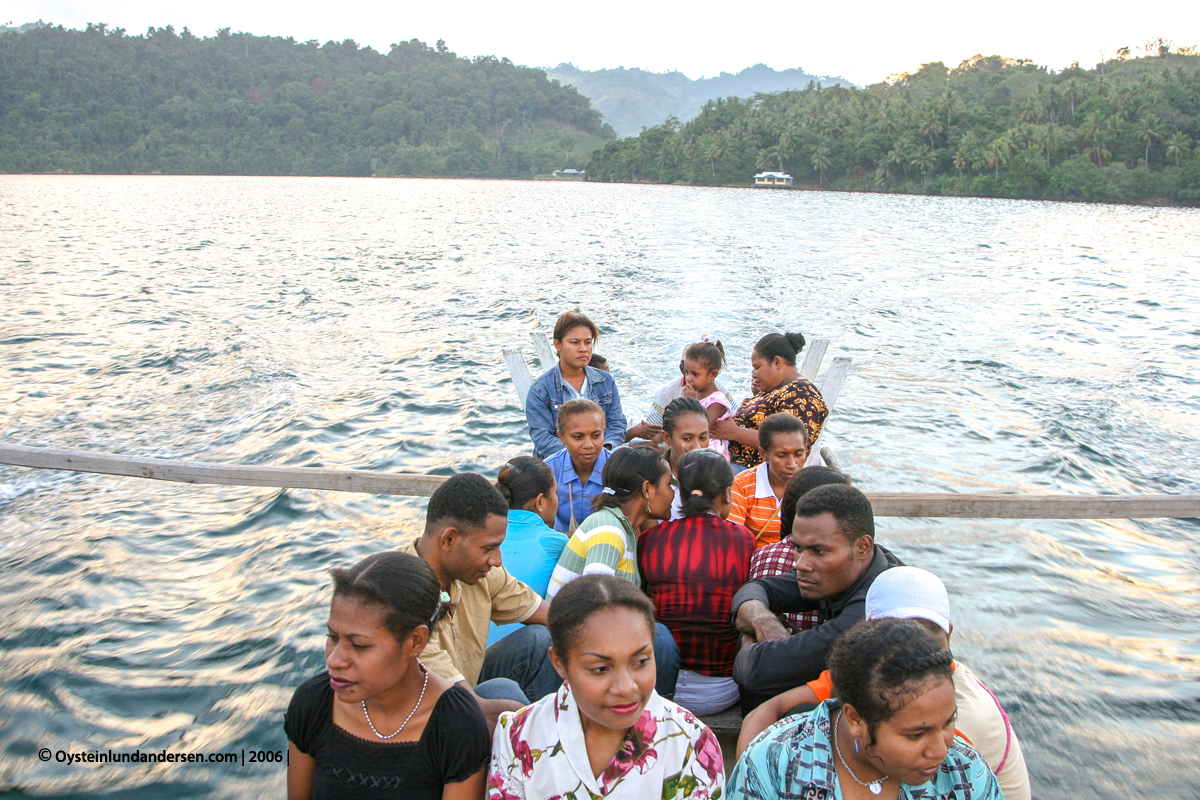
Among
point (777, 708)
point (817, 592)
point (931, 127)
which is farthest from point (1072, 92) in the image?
point (777, 708)

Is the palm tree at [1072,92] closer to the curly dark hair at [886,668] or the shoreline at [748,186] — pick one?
the shoreline at [748,186]

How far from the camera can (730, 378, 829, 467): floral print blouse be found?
193 inches

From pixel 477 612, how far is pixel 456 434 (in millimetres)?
6902

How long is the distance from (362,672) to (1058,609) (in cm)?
546

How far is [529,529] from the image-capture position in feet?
10.6

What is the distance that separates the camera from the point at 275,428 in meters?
9.58

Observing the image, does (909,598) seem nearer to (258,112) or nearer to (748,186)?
(748,186)

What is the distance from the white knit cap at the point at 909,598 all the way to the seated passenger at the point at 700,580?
2.36 feet

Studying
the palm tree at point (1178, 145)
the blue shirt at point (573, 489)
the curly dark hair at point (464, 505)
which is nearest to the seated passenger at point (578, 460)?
the blue shirt at point (573, 489)

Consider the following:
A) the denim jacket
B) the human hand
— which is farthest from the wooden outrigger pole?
A: the human hand

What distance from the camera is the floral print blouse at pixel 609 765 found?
1887 mm

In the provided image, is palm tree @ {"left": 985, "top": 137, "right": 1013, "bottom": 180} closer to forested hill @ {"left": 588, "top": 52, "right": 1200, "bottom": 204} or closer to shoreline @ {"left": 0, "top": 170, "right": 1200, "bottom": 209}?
forested hill @ {"left": 588, "top": 52, "right": 1200, "bottom": 204}

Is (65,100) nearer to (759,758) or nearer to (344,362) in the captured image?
(344,362)

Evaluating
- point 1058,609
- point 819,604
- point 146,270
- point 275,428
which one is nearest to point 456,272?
point 146,270
